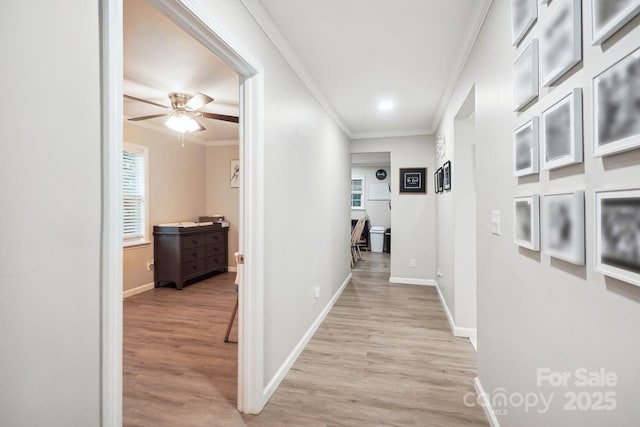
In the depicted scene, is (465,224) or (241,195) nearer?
(241,195)

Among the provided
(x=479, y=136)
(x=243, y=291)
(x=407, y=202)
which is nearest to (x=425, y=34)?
(x=479, y=136)

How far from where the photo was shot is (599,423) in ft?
2.78

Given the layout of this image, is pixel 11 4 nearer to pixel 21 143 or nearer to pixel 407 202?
pixel 21 143

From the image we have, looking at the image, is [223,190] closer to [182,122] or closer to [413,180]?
[182,122]

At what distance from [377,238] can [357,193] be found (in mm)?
1470

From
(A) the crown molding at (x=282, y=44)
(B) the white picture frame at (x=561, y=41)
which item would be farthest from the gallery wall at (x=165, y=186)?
(B) the white picture frame at (x=561, y=41)

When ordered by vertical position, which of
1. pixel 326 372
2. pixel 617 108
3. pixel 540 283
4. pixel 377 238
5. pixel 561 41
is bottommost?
pixel 326 372

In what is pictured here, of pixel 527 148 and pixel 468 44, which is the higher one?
pixel 468 44

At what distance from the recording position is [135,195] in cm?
466

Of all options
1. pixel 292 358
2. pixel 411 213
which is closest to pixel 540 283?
pixel 292 358

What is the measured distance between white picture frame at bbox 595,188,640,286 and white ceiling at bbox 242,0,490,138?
1527mm

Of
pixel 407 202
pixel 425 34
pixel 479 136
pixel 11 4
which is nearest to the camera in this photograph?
pixel 11 4

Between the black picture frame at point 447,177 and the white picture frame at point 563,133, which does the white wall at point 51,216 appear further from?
the black picture frame at point 447,177

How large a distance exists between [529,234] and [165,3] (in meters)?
1.73
